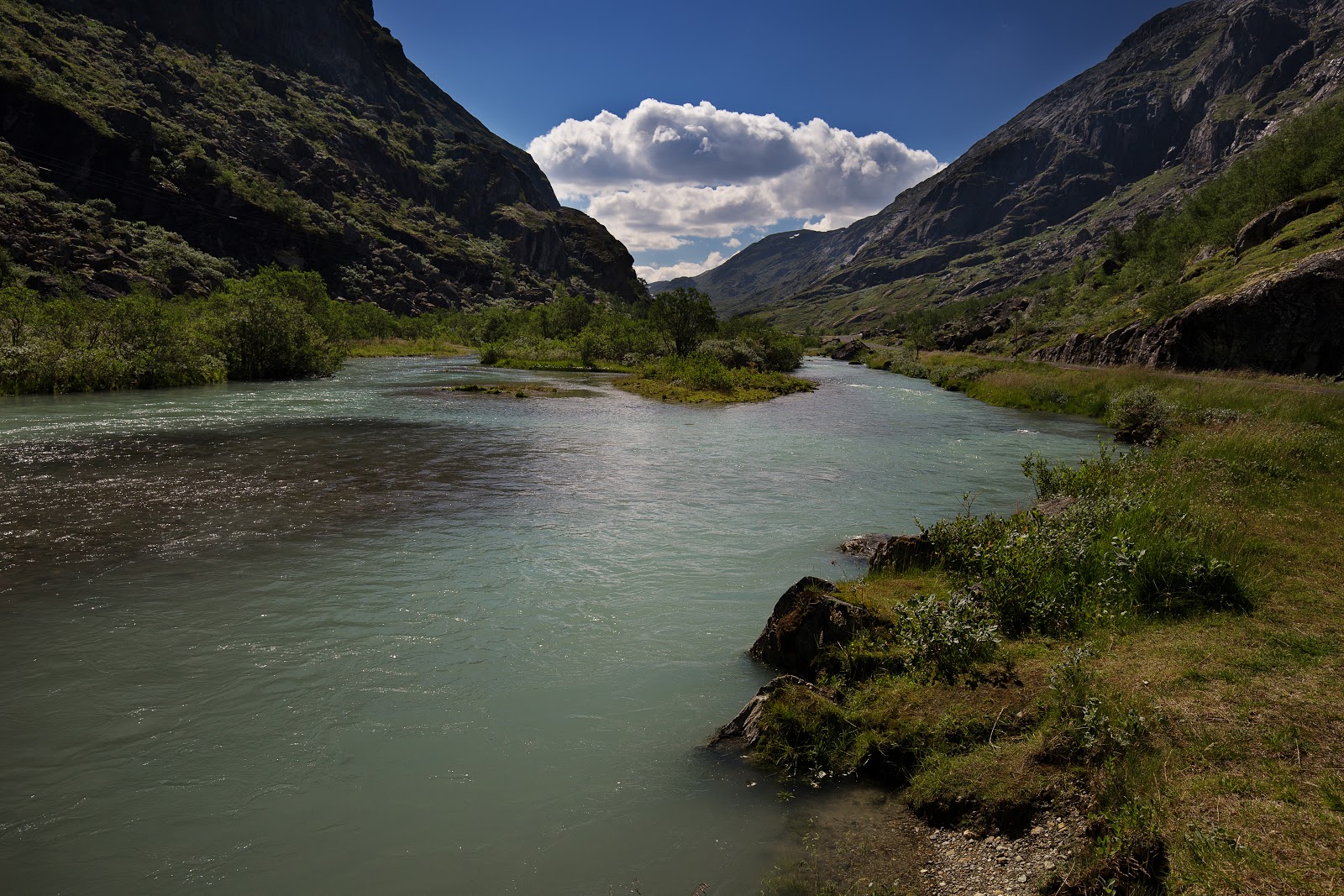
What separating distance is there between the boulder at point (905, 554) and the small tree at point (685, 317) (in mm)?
75429

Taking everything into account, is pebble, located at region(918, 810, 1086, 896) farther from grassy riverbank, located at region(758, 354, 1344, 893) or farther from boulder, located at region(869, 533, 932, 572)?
boulder, located at region(869, 533, 932, 572)

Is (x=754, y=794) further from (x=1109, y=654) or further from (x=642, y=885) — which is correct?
(x=1109, y=654)

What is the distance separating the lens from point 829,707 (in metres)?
7.38

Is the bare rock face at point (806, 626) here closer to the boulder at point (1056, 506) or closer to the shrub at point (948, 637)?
the shrub at point (948, 637)

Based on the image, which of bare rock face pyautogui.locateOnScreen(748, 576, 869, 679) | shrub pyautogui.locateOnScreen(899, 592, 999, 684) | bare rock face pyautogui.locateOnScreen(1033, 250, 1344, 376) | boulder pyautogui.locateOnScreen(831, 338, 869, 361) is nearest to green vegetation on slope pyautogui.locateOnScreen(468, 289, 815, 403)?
bare rock face pyautogui.locateOnScreen(1033, 250, 1344, 376)

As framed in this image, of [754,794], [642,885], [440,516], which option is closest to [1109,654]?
[754,794]

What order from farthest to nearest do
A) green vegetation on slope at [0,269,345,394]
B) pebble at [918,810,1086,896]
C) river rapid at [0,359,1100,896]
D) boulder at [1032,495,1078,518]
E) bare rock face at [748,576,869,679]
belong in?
green vegetation on slope at [0,269,345,394] → boulder at [1032,495,1078,518] → bare rock face at [748,576,869,679] → river rapid at [0,359,1100,896] → pebble at [918,810,1086,896]

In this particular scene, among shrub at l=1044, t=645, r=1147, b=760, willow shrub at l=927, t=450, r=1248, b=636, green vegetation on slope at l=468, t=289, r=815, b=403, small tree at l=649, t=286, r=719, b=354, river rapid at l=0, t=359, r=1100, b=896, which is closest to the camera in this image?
shrub at l=1044, t=645, r=1147, b=760

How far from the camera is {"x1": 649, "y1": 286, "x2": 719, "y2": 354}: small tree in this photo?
3450 inches

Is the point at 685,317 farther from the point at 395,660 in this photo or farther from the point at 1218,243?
the point at 395,660

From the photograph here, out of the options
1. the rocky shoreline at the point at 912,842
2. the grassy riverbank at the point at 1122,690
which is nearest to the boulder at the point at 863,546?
the grassy riverbank at the point at 1122,690

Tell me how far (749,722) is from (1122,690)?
162 inches

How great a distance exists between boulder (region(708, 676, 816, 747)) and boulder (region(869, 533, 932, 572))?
5.43m

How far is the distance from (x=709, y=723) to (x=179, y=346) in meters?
60.5
